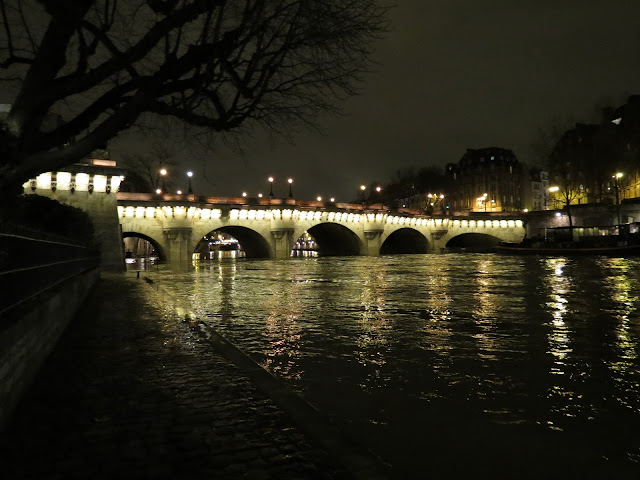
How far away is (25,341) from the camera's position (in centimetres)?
489

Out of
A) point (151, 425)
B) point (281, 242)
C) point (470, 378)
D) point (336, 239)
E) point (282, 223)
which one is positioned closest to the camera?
point (151, 425)

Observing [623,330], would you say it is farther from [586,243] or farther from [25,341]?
[586,243]

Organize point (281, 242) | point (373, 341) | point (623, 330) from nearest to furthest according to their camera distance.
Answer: point (373, 341) < point (623, 330) < point (281, 242)

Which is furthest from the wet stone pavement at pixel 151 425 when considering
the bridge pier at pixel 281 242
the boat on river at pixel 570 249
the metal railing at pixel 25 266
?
the bridge pier at pixel 281 242

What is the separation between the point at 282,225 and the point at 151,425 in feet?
181

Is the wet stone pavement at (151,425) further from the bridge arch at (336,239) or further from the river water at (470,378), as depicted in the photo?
the bridge arch at (336,239)

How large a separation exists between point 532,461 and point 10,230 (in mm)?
5746

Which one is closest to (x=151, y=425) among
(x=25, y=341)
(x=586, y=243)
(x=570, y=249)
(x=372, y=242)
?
(x=25, y=341)

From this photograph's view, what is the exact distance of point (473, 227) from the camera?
267ft

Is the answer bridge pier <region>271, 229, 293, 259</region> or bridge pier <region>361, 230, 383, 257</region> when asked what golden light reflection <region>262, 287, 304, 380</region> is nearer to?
bridge pier <region>271, 229, 293, 259</region>

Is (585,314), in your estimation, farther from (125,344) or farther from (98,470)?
(98,470)

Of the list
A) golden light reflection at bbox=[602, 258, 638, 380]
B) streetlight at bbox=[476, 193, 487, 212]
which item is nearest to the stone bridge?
streetlight at bbox=[476, 193, 487, 212]

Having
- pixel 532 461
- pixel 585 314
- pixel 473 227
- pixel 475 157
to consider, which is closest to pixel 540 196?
pixel 475 157

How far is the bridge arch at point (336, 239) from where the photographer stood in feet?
231
